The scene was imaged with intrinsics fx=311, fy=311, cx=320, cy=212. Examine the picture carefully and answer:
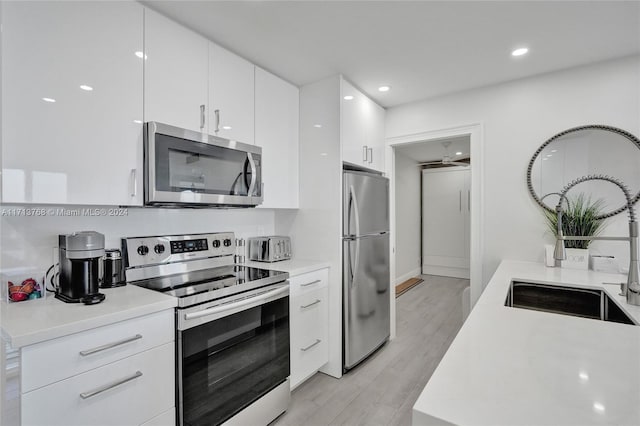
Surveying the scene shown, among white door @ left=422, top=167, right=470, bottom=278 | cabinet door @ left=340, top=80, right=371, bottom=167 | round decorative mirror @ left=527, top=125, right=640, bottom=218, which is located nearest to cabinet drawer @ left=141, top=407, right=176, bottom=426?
cabinet door @ left=340, top=80, right=371, bottom=167

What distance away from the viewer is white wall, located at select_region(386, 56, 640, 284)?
2301mm

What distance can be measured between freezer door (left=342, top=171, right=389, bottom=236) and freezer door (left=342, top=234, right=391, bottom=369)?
0.10m

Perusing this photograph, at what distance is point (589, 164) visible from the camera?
7.91 ft

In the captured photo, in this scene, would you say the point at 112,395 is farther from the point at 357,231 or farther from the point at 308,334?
the point at 357,231

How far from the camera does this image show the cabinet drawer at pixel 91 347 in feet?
3.49

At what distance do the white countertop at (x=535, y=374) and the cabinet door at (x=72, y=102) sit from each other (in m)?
1.61

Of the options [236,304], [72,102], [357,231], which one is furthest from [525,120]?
[72,102]

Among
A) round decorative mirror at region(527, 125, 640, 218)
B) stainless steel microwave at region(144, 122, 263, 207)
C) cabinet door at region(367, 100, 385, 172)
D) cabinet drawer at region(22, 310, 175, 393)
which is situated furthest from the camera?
cabinet door at region(367, 100, 385, 172)

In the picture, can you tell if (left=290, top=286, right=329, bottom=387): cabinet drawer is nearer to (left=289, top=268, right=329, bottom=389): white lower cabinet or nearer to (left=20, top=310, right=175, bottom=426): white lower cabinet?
(left=289, top=268, right=329, bottom=389): white lower cabinet

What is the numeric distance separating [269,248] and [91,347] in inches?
53.3

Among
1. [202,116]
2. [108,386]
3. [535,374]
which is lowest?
[108,386]

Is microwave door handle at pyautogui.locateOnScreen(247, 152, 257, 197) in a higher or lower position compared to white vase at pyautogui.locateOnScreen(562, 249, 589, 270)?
higher

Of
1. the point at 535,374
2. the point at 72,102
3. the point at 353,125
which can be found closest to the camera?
the point at 535,374

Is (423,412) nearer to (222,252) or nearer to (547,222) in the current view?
(222,252)
